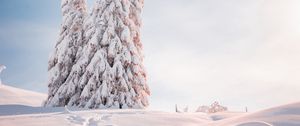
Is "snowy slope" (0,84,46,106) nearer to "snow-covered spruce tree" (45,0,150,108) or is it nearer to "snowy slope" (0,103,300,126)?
"snow-covered spruce tree" (45,0,150,108)

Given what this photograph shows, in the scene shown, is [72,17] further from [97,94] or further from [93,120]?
[93,120]

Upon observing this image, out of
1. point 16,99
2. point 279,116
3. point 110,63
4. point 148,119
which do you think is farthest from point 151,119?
point 16,99

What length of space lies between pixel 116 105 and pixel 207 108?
519 inches

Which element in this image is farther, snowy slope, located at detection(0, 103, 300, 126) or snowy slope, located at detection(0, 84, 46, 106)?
snowy slope, located at detection(0, 84, 46, 106)

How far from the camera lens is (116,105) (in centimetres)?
2166

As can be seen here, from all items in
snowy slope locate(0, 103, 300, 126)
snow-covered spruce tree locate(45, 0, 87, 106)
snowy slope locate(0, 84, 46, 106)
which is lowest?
snowy slope locate(0, 103, 300, 126)

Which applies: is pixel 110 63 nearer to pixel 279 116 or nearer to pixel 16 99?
pixel 279 116

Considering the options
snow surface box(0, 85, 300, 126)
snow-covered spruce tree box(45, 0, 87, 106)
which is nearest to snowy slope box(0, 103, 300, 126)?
snow surface box(0, 85, 300, 126)

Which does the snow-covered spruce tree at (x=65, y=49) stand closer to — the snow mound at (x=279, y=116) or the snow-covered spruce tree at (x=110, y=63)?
the snow-covered spruce tree at (x=110, y=63)

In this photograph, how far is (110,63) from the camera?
23.2 metres

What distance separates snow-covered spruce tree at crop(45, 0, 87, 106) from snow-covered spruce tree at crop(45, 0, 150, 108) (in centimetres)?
85

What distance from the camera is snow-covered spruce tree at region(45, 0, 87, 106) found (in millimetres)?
25328

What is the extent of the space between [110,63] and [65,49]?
4559mm

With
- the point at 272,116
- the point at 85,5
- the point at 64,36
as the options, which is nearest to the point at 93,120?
the point at 272,116
